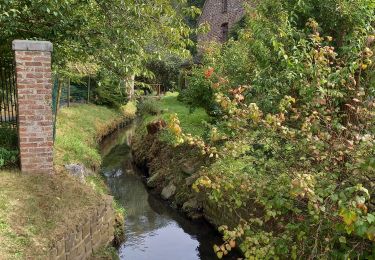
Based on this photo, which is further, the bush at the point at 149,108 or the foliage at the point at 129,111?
the foliage at the point at 129,111

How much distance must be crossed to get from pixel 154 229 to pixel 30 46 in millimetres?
5972

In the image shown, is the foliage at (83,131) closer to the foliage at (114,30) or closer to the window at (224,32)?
the foliage at (114,30)

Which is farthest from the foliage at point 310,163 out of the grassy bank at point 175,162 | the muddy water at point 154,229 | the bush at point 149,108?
the bush at point 149,108

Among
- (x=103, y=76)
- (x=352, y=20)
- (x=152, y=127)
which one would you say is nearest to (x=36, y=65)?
(x=103, y=76)

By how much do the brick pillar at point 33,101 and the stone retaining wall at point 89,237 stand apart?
1.47m

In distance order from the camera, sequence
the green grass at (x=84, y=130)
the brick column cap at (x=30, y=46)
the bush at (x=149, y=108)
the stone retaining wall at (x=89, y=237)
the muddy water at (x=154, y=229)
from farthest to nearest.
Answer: the bush at (x=149, y=108)
the green grass at (x=84, y=130)
the muddy water at (x=154, y=229)
the brick column cap at (x=30, y=46)
the stone retaining wall at (x=89, y=237)

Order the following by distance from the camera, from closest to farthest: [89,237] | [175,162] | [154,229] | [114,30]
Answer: [89,237] → [114,30] → [154,229] → [175,162]

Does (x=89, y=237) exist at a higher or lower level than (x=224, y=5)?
lower

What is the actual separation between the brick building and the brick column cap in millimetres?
22579

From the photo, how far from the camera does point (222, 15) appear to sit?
30281 millimetres

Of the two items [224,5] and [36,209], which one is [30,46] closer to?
[36,209]

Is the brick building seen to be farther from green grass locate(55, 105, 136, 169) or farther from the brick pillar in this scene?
the brick pillar

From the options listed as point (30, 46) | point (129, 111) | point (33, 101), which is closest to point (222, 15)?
point (129, 111)

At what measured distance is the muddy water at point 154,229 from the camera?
9398 mm
